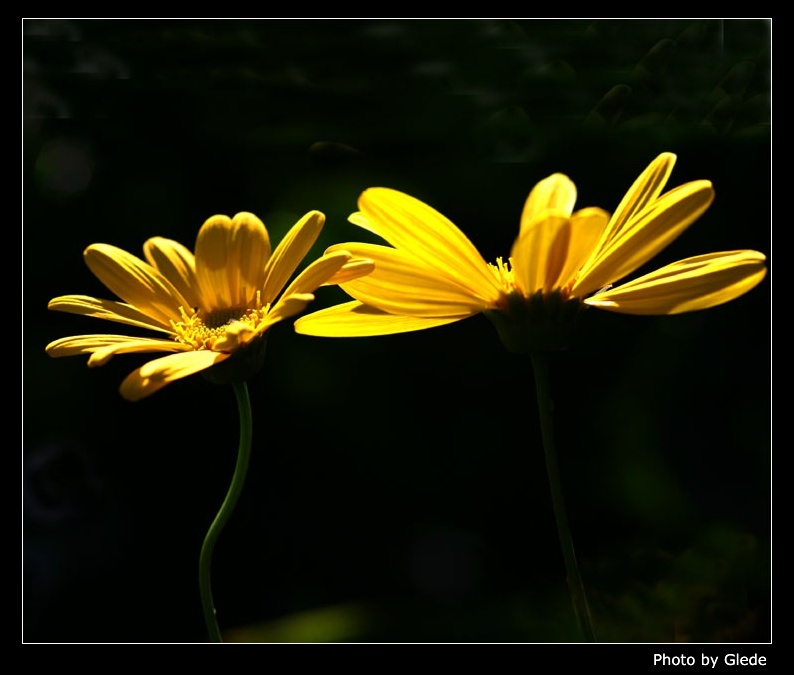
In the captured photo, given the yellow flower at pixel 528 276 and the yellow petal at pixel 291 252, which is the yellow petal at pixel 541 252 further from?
the yellow petal at pixel 291 252

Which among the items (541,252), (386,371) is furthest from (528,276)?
(386,371)

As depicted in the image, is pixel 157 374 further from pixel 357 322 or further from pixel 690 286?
pixel 690 286

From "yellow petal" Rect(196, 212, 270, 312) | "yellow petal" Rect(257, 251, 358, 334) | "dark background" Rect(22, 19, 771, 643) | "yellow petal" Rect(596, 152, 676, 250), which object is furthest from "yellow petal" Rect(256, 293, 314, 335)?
"dark background" Rect(22, 19, 771, 643)

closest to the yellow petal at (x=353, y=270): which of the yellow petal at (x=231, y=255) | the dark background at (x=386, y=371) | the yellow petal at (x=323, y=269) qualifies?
the yellow petal at (x=323, y=269)

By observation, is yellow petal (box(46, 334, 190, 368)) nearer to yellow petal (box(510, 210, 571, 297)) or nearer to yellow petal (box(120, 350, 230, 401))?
yellow petal (box(120, 350, 230, 401))

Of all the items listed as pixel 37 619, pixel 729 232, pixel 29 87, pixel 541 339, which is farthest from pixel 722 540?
pixel 29 87
